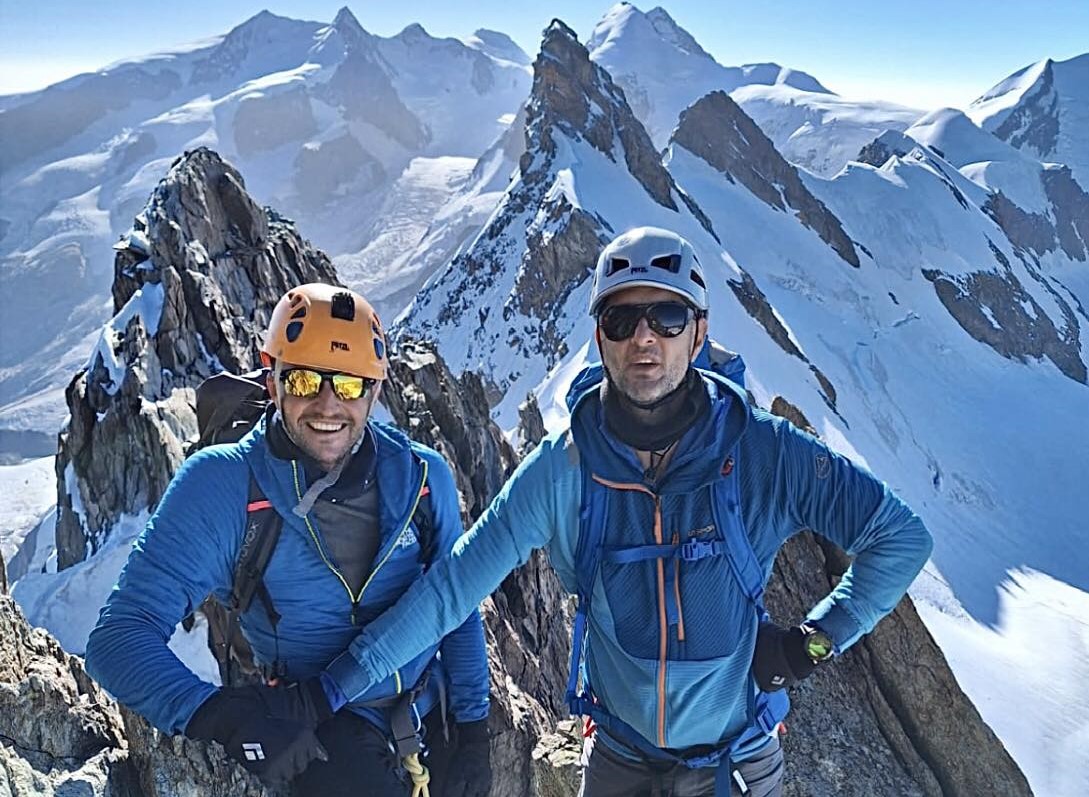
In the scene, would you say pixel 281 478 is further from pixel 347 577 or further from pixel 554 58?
pixel 554 58

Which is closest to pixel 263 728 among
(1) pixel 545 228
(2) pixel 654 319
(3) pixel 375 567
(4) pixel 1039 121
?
(3) pixel 375 567

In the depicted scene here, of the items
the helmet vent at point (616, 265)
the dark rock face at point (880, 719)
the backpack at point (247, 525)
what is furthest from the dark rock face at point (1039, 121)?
the helmet vent at point (616, 265)

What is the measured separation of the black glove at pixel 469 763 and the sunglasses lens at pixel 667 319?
2360 millimetres

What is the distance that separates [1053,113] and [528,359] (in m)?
204

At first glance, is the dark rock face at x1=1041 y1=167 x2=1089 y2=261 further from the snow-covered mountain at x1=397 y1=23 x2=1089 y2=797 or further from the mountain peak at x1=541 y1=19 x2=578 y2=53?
the mountain peak at x1=541 y1=19 x2=578 y2=53

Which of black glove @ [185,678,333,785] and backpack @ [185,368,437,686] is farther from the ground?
backpack @ [185,368,437,686]

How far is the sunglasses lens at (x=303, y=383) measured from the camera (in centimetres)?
392

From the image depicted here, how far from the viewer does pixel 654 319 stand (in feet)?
12.0

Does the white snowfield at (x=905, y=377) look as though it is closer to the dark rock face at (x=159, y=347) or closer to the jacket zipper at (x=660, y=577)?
the dark rock face at (x=159, y=347)

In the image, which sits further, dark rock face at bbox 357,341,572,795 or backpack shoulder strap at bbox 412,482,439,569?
dark rock face at bbox 357,341,572,795

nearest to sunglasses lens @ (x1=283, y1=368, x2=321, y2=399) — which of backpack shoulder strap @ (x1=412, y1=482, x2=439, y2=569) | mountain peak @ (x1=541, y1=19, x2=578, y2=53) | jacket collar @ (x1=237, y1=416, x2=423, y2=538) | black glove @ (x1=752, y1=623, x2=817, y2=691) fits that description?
jacket collar @ (x1=237, y1=416, x2=423, y2=538)

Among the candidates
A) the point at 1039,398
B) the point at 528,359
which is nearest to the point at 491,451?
the point at 528,359

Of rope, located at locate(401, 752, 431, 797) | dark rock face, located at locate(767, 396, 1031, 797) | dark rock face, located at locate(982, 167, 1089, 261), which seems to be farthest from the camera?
dark rock face, located at locate(982, 167, 1089, 261)

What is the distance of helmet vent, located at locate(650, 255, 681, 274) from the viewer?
375cm
